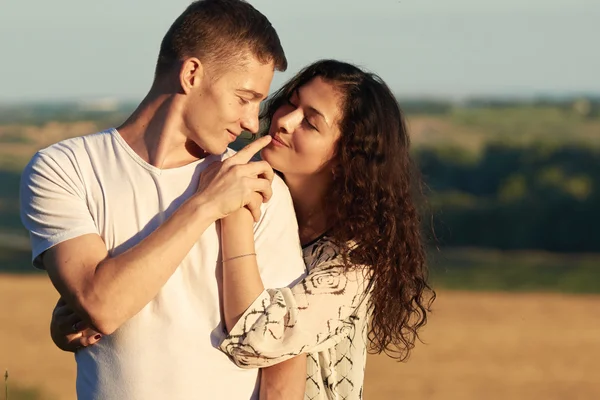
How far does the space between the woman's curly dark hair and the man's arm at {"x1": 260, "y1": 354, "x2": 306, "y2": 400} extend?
458 mm

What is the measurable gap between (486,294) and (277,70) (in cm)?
2444

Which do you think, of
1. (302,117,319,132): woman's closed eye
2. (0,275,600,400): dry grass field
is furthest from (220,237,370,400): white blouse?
(0,275,600,400): dry grass field

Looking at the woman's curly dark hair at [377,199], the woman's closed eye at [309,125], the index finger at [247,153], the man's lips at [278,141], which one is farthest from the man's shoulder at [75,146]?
the woman's curly dark hair at [377,199]

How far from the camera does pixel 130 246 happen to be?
3.36m

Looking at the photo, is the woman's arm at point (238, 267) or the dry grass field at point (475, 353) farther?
the dry grass field at point (475, 353)

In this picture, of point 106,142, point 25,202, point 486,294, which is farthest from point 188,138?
point 486,294

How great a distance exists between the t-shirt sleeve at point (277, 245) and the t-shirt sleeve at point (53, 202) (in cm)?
55

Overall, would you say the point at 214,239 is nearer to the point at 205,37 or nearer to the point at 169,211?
the point at 169,211

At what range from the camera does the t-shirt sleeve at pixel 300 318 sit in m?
3.42

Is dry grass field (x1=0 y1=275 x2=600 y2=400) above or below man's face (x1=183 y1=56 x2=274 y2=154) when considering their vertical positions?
below

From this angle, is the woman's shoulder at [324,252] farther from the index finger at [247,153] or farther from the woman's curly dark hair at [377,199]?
the index finger at [247,153]

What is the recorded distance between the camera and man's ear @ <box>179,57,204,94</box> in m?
3.50

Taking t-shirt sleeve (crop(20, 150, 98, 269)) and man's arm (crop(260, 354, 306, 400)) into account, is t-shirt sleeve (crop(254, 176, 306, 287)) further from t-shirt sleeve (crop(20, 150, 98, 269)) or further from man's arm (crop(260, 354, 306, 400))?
t-shirt sleeve (crop(20, 150, 98, 269))

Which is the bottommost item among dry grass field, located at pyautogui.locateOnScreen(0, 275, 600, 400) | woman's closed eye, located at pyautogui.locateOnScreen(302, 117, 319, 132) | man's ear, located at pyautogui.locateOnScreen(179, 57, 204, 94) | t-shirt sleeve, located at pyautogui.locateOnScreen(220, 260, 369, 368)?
dry grass field, located at pyautogui.locateOnScreen(0, 275, 600, 400)
